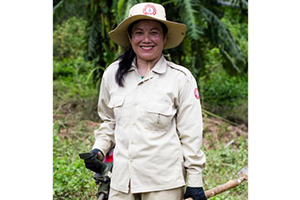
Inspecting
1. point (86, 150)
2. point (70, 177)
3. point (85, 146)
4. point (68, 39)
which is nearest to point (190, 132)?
point (70, 177)

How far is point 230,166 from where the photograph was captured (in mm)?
5285

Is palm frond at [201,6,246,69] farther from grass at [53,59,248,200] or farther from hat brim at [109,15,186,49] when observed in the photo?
hat brim at [109,15,186,49]

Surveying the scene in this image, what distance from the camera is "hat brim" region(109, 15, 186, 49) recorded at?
8.45ft

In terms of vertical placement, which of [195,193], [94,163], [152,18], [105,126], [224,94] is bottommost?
[195,193]

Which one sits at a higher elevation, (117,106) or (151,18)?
(151,18)

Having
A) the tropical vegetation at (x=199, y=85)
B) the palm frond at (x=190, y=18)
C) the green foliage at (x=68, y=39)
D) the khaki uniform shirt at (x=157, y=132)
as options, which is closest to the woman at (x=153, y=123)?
the khaki uniform shirt at (x=157, y=132)

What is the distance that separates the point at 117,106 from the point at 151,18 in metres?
0.60

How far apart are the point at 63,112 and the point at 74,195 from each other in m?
3.61

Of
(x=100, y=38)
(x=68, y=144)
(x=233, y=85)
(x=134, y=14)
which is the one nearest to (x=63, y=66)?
(x=100, y=38)

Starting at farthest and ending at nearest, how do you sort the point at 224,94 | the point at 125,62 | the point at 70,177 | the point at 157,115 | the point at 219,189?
the point at 224,94 < the point at 70,177 < the point at 219,189 < the point at 125,62 < the point at 157,115

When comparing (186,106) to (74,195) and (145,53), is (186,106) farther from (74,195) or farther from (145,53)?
(74,195)

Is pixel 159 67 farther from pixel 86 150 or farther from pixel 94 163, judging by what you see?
pixel 86 150

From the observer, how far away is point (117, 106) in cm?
258

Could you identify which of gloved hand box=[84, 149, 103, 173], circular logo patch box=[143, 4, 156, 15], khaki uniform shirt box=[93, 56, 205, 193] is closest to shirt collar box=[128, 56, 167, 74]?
khaki uniform shirt box=[93, 56, 205, 193]
